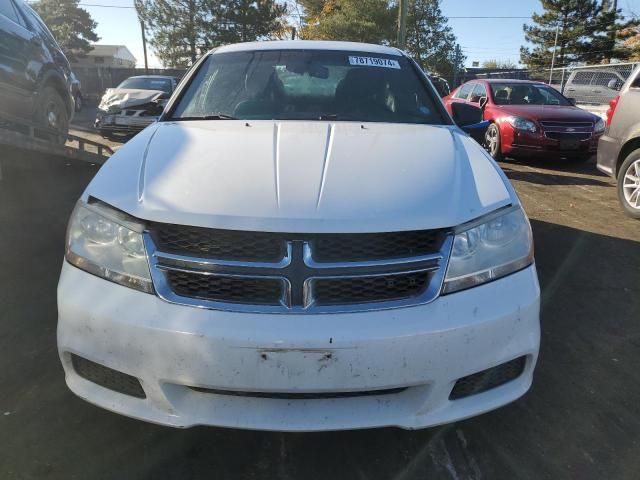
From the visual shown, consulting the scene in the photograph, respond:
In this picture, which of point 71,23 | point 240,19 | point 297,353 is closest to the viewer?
point 297,353

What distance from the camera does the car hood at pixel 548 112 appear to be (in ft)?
27.5

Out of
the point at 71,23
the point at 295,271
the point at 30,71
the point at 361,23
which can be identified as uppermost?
the point at 71,23

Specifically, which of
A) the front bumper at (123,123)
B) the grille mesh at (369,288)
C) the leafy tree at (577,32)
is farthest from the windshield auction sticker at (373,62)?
the leafy tree at (577,32)

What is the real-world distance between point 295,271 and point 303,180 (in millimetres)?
399

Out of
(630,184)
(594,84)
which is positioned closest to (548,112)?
(630,184)

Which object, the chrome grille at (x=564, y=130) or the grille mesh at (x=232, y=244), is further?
the chrome grille at (x=564, y=130)

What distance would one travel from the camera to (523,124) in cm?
845

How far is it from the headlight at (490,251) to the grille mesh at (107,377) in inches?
45.0

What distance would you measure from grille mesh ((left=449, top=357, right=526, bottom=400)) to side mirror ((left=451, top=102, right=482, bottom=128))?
193cm

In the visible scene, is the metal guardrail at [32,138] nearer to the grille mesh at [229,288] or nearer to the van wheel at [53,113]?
the van wheel at [53,113]

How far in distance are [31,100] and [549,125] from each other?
24.6 ft

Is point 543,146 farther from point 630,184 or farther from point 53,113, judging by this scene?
point 53,113

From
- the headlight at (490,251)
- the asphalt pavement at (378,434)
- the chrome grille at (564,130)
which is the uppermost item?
the headlight at (490,251)

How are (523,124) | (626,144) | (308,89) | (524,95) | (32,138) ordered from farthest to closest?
(524,95) → (523,124) → (626,144) → (32,138) → (308,89)
